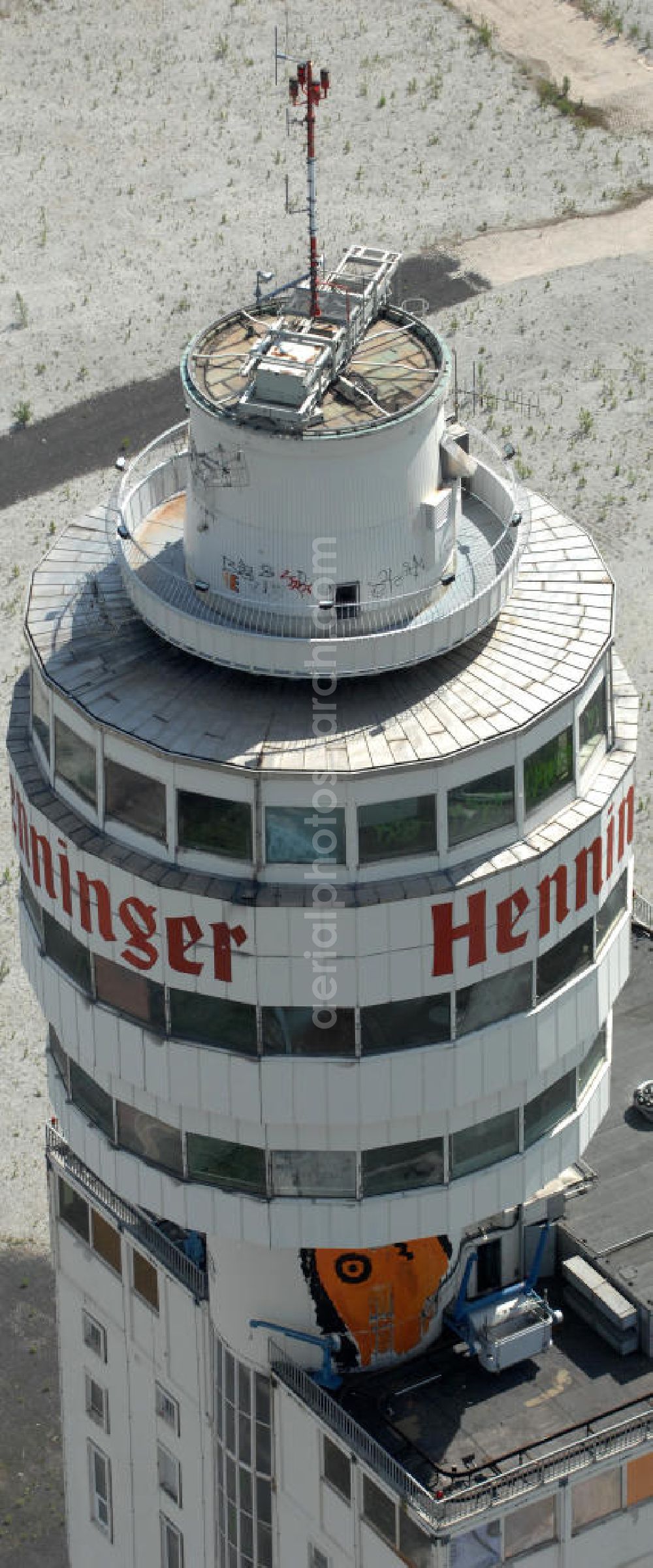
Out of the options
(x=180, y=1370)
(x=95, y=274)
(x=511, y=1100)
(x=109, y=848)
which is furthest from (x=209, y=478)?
(x=95, y=274)

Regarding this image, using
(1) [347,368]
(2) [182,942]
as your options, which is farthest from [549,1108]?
(1) [347,368]

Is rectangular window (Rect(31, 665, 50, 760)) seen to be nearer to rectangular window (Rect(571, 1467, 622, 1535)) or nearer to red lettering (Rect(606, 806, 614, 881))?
red lettering (Rect(606, 806, 614, 881))

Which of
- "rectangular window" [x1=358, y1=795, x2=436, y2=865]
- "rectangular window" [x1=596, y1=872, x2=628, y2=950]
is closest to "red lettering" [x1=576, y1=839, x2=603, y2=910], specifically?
"rectangular window" [x1=596, y1=872, x2=628, y2=950]

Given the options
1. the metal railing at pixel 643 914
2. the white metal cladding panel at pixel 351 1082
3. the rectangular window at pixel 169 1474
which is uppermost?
Result: the white metal cladding panel at pixel 351 1082

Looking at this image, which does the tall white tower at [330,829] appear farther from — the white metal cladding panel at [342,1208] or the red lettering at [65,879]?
the red lettering at [65,879]

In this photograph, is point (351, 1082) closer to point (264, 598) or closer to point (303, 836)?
point (303, 836)

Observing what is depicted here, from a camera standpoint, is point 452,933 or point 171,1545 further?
point 171,1545

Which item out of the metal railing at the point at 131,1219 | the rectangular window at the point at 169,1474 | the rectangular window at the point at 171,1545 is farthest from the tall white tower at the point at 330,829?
the rectangular window at the point at 171,1545
